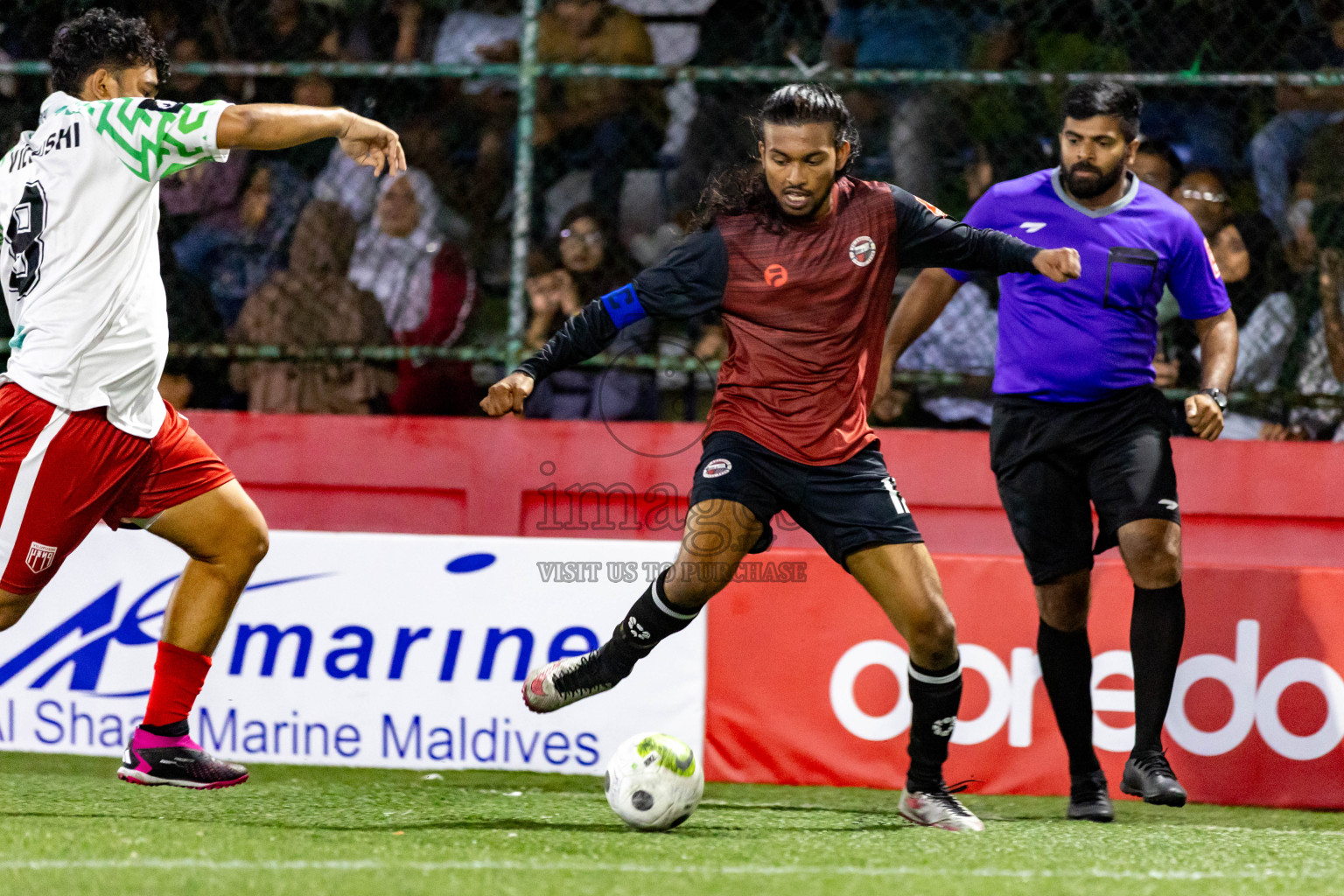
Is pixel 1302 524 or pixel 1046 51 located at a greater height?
pixel 1046 51

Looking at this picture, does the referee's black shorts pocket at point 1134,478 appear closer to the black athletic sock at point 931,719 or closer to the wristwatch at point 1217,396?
the wristwatch at point 1217,396

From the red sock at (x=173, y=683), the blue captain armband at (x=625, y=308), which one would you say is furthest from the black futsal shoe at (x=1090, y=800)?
the red sock at (x=173, y=683)

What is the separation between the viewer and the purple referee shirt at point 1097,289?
465cm

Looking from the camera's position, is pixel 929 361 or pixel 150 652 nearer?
pixel 150 652

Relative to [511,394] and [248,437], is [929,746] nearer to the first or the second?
[511,394]

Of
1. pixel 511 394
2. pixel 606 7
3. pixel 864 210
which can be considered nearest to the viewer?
pixel 511 394

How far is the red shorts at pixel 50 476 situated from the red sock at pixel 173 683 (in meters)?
0.44

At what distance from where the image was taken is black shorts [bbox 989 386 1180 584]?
4.58m

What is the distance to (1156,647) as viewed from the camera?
4.52 metres

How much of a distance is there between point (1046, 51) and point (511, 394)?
12.7ft

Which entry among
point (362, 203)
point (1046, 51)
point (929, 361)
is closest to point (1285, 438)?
point (929, 361)

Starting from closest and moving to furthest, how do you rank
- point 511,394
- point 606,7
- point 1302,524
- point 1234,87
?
1. point 511,394
2. point 1302,524
3. point 1234,87
4. point 606,7

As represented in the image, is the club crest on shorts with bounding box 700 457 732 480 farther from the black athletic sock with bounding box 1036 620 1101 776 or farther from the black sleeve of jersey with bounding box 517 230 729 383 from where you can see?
the black athletic sock with bounding box 1036 620 1101 776

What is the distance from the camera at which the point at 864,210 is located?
4.24 m
